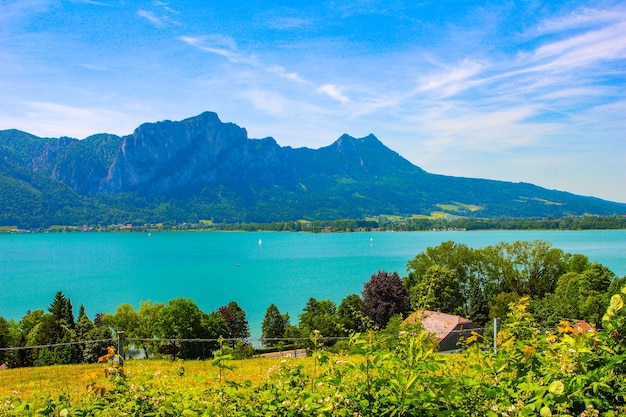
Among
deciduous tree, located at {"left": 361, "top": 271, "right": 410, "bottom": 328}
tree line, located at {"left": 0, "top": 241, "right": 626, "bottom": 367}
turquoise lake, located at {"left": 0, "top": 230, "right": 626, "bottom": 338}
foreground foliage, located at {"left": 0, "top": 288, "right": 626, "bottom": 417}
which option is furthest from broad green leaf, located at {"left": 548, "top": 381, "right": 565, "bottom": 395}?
turquoise lake, located at {"left": 0, "top": 230, "right": 626, "bottom": 338}

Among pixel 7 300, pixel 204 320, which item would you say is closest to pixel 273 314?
pixel 204 320

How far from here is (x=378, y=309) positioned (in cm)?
3512

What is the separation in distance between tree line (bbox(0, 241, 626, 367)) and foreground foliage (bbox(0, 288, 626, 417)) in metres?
21.6

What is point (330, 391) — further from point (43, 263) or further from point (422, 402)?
point (43, 263)

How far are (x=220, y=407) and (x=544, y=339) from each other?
8.36 ft

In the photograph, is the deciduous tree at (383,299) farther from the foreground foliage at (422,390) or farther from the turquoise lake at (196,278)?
the foreground foliage at (422,390)

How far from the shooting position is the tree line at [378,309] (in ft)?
94.4

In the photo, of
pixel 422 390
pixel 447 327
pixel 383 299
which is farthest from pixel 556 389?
pixel 383 299

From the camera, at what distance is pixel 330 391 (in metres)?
3.11

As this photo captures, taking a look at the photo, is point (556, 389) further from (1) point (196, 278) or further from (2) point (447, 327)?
(1) point (196, 278)

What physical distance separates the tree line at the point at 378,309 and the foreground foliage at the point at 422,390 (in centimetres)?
2157

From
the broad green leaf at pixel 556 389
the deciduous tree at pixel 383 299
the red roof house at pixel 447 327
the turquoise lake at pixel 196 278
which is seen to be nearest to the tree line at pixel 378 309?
the deciduous tree at pixel 383 299

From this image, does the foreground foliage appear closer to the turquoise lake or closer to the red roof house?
the red roof house

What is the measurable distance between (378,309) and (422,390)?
32.9 m
